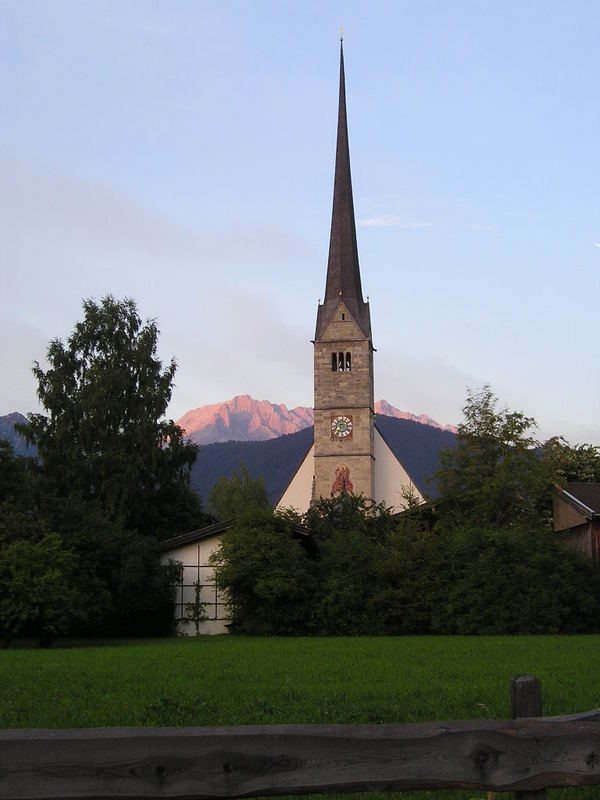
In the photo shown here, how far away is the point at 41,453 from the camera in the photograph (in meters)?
48.1

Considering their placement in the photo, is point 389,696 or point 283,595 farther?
point 283,595

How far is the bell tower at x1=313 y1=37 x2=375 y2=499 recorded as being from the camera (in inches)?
2613

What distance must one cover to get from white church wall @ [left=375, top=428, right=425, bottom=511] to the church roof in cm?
858

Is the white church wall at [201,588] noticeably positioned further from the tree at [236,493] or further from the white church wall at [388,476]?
the tree at [236,493]

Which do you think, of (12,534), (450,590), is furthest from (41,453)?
(450,590)

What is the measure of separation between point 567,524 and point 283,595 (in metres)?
15.1

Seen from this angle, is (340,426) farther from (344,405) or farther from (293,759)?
(293,759)

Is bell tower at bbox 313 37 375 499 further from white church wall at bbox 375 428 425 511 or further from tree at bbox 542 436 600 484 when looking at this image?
tree at bbox 542 436 600 484

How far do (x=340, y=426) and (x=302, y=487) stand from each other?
19.3 ft

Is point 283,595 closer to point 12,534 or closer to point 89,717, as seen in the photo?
point 12,534

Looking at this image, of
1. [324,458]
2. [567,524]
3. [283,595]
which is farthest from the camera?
[324,458]

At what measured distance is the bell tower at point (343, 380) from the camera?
66375mm

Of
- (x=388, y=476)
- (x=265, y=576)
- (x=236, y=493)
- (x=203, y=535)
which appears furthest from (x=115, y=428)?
(x=236, y=493)

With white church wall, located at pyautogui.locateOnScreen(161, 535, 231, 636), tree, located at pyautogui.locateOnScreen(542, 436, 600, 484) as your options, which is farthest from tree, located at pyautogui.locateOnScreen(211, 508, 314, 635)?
tree, located at pyautogui.locateOnScreen(542, 436, 600, 484)
